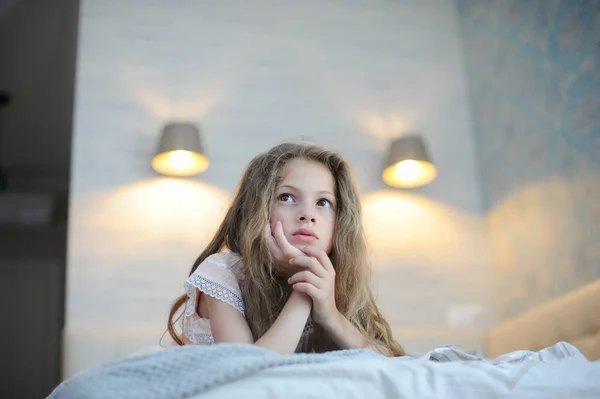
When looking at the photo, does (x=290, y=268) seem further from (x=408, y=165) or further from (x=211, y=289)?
(x=408, y=165)

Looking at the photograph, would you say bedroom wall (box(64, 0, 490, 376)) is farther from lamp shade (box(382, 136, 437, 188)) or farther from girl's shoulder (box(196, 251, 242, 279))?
girl's shoulder (box(196, 251, 242, 279))

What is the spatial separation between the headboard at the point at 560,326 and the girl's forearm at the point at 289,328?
3.50ft

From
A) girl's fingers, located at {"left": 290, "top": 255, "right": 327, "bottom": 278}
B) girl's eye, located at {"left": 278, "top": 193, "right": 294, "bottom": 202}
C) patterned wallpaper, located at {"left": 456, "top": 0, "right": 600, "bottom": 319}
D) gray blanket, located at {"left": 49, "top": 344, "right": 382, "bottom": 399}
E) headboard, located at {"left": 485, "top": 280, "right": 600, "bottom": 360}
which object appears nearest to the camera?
gray blanket, located at {"left": 49, "top": 344, "right": 382, "bottom": 399}

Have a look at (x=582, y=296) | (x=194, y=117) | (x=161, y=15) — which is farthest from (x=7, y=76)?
(x=582, y=296)

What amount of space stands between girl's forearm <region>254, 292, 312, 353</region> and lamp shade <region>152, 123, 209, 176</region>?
1.54m

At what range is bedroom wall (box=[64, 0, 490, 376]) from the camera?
98.2 inches

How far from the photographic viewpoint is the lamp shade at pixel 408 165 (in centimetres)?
267

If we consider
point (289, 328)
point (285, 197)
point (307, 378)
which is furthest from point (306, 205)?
point (307, 378)

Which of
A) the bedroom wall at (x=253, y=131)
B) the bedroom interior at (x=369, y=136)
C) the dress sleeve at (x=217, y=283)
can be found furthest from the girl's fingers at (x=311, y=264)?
the bedroom wall at (x=253, y=131)

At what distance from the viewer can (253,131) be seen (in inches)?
109

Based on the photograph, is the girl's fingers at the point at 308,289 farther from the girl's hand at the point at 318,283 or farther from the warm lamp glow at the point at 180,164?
the warm lamp glow at the point at 180,164

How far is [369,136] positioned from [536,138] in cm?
73

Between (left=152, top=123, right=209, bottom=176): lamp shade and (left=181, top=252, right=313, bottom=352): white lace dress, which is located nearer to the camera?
(left=181, top=252, right=313, bottom=352): white lace dress

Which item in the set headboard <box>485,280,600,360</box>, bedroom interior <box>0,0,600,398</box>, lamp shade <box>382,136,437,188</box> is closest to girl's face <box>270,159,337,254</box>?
headboard <box>485,280,600,360</box>
